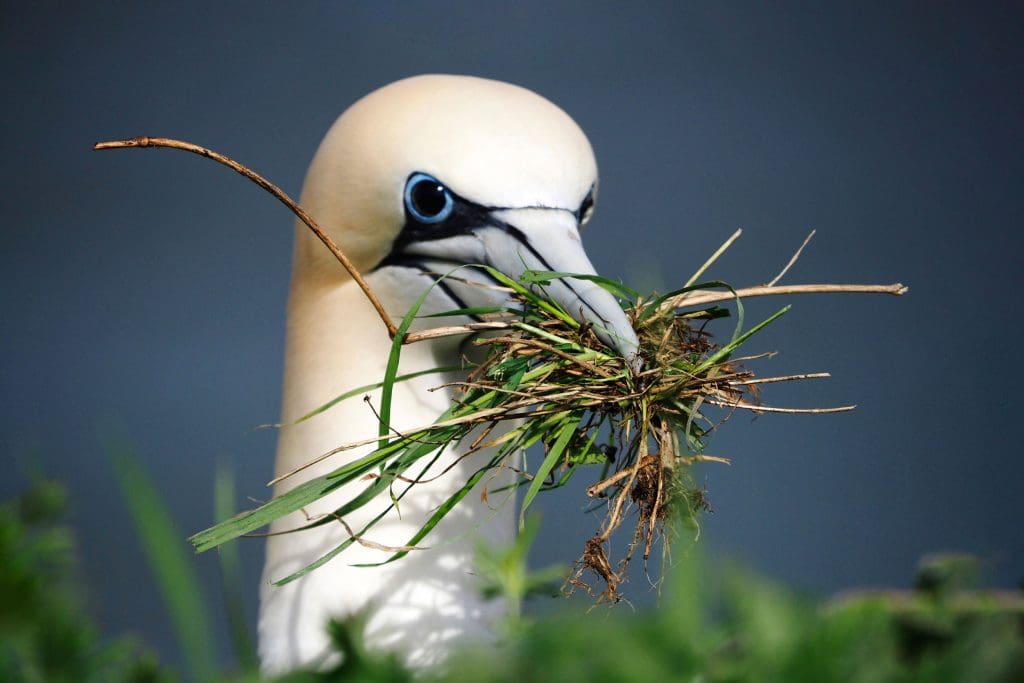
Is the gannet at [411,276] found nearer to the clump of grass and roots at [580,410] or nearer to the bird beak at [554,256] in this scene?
the bird beak at [554,256]

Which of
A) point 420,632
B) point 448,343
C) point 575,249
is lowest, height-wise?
point 420,632

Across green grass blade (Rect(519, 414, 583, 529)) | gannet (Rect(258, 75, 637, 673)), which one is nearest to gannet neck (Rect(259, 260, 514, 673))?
gannet (Rect(258, 75, 637, 673))

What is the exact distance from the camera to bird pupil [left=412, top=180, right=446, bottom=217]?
1.60 meters

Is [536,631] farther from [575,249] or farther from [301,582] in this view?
[301,582]

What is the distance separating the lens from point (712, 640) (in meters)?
0.49

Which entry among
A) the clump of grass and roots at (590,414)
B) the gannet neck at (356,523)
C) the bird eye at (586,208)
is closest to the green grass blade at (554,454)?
the clump of grass and roots at (590,414)

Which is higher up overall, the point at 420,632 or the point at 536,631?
the point at 536,631

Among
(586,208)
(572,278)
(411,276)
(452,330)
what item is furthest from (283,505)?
(586,208)

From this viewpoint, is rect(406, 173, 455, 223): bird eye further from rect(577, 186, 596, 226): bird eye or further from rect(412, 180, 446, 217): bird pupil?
rect(577, 186, 596, 226): bird eye

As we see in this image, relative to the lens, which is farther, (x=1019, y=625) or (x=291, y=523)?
(x=291, y=523)

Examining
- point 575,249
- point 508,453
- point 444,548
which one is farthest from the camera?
point 444,548

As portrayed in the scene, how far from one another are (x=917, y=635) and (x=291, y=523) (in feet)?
4.64

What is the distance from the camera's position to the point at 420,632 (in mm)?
1560

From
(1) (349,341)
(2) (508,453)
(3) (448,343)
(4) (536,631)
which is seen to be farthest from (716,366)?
(4) (536,631)
